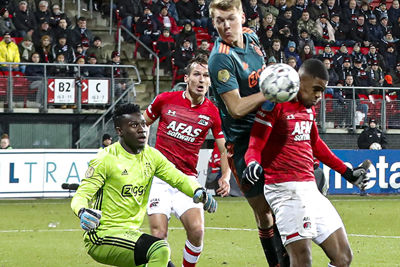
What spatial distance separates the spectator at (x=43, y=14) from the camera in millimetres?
22453

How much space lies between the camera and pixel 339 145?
23.5 meters

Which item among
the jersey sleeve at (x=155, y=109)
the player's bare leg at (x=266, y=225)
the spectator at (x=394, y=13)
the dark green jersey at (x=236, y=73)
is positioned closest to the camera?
the dark green jersey at (x=236, y=73)

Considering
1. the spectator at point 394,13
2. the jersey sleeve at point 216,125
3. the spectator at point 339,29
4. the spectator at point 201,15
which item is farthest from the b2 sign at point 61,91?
the spectator at point 394,13

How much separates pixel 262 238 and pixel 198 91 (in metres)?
2.07

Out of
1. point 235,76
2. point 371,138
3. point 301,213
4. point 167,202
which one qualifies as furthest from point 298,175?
point 371,138

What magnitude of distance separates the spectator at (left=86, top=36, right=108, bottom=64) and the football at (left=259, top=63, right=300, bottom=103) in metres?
17.3

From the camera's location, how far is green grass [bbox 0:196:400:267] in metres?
10.9

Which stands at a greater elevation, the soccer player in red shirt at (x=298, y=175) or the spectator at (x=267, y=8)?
the spectator at (x=267, y=8)

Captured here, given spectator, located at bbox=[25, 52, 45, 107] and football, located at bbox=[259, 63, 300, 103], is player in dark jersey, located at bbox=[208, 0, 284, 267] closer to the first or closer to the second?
football, located at bbox=[259, 63, 300, 103]

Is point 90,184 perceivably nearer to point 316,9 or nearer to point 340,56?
point 340,56

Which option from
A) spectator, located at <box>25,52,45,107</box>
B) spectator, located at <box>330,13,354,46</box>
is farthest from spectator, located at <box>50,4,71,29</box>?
spectator, located at <box>330,13,354,46</box>

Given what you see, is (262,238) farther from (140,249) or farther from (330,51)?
(330,51)

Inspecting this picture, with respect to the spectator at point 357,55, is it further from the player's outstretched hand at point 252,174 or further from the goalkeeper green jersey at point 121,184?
the player's outstretched hand at point 252,174

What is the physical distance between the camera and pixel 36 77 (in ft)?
68.7
